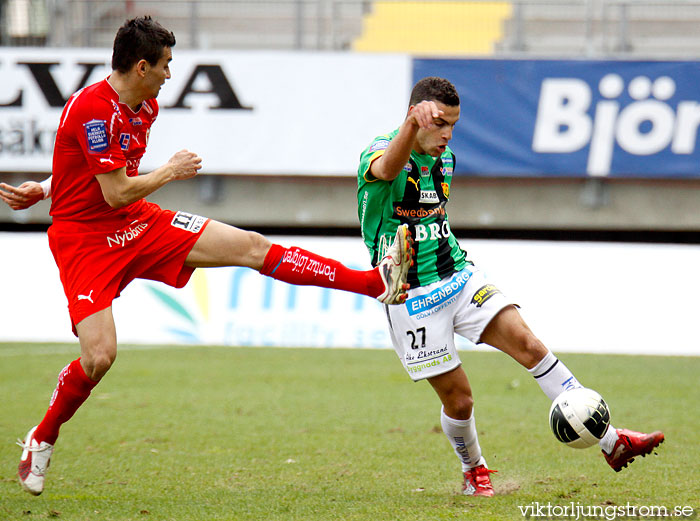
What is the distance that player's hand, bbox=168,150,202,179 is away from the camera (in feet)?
15.4

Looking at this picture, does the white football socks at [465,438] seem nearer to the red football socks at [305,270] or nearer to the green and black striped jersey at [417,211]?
the green and black striped jersey at [417,211]

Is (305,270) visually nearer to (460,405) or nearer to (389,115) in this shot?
(460,405)

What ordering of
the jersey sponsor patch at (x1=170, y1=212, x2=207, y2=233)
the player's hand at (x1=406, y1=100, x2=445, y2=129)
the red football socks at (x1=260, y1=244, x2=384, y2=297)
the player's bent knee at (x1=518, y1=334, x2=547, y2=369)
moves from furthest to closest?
the jersey sponsor patch at (x1=170, y1=212, x2=207, y2=233) < the red football socks at (x1=260, y1=244, x2=384, y2=297) < the player's bent knee at (x1=518, y1=334, x2=547, y2=369) < the player's hand at (x1=406, y1=100, x2=445, y2=129)

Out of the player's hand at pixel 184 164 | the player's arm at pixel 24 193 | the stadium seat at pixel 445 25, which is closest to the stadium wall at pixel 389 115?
the stadium seat at pixel 445 25

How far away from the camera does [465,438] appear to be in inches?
202

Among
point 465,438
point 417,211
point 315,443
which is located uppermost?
point 417,211

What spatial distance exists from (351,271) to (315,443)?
2155 mm

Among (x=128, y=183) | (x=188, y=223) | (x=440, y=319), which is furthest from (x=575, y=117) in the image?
(x=128, y=183)

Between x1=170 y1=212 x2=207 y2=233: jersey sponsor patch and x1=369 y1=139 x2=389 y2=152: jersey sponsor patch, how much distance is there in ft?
3.42

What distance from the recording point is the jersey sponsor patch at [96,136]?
4602 millimetres

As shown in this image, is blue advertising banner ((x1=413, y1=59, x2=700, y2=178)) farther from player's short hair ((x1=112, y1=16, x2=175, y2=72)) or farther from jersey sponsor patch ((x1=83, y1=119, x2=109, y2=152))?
jersey sponsor patch ((x1=83, y1=119, x2=109, y2=152))

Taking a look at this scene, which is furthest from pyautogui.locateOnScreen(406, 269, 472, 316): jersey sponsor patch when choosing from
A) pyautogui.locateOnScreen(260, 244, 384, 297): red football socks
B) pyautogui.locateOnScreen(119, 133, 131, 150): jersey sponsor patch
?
pyautogui.locateOnScreen(119, 133, 131, 150): jersey sponsor patch

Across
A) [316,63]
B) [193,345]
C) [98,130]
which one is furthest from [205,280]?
[98,130]

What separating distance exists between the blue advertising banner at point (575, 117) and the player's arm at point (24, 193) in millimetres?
10391
